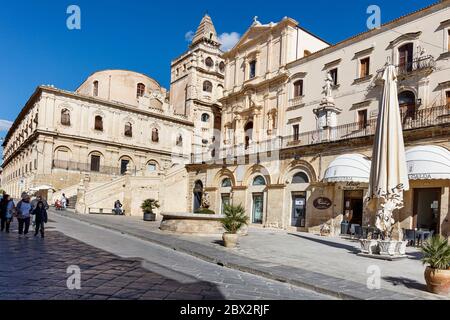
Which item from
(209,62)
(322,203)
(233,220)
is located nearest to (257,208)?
(322,203)

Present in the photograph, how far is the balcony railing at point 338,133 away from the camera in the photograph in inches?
750

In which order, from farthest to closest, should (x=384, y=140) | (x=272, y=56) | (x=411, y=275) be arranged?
1. (x=272, y=56)
2. (x=384, y=140)
3. (x=411, y=275)

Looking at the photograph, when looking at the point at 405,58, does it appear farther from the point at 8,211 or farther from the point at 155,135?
the point at 155,135

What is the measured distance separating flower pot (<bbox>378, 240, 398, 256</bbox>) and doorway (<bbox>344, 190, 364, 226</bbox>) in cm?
861

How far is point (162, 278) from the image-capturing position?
24.9 ft

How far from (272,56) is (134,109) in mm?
22206

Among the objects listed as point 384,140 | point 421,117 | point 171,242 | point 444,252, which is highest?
point 421,117

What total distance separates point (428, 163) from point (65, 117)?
124ft

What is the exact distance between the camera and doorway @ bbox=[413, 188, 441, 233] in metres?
17.5

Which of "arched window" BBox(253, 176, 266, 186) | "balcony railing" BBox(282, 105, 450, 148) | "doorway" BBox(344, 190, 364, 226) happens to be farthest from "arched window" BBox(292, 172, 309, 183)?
"doorway" BBox(344, 190, 364, 226)

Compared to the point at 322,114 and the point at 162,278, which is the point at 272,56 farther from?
the point at 162,278

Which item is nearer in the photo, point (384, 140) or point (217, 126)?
point (384, 140)

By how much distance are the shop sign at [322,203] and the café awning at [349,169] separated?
2117mm
